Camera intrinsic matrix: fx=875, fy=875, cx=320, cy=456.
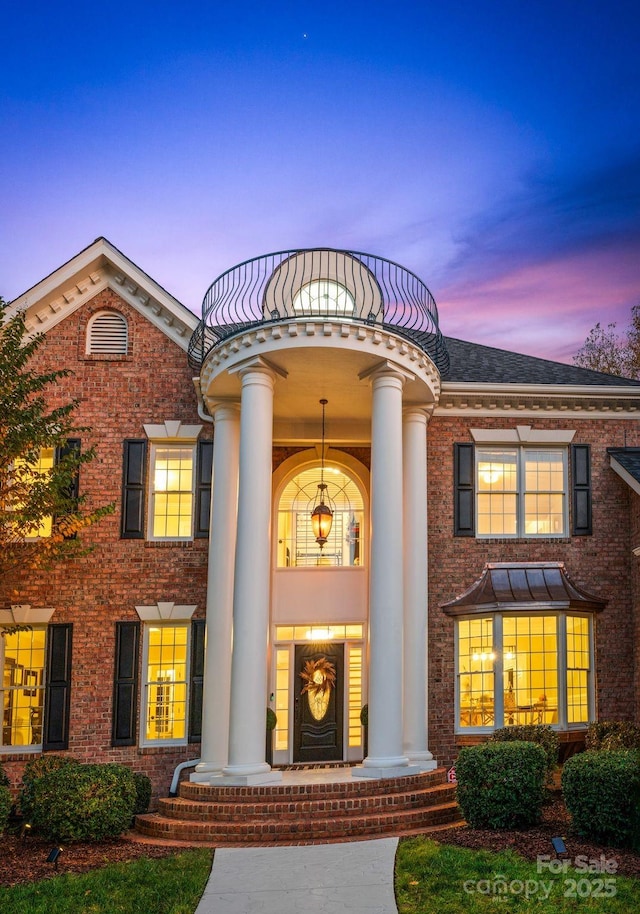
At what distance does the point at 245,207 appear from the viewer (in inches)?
685

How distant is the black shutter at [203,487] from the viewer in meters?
15.7

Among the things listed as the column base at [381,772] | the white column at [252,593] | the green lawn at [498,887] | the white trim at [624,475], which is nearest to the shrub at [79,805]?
the white column at [252,593]

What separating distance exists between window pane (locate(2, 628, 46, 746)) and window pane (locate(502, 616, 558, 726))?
810 cm

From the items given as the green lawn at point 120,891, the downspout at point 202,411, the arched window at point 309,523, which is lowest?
the green lawn at point 120,891

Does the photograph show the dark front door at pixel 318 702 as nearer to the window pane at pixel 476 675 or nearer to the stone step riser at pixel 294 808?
the window pane at pixel 476 675

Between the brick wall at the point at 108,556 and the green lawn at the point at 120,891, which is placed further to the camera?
the brick wall at the point at 108,556

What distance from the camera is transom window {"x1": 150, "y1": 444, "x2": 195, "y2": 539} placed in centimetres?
1584

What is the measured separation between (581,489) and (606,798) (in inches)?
301

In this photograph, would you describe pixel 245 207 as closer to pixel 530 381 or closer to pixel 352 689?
pixel 530 381

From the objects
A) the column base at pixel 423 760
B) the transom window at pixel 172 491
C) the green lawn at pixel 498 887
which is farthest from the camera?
the transom window at pixel 172 491

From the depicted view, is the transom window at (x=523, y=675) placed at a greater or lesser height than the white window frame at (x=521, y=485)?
lesser

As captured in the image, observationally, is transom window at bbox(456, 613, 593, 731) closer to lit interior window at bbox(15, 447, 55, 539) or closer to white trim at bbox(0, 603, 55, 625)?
white trim at bbox(0, 603, 55, 625)

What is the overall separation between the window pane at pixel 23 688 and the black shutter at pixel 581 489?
984 cm

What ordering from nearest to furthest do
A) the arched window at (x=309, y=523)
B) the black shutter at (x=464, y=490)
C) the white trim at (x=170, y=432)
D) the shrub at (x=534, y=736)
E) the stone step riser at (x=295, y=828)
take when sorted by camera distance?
the stone step riser at (x=295, y=828)
the shrub at (x=534, y=736)
the white trim at (x=170, y=432)
the black shutter at (x=464, y=490)
the arched window at (x=309, y=523)
